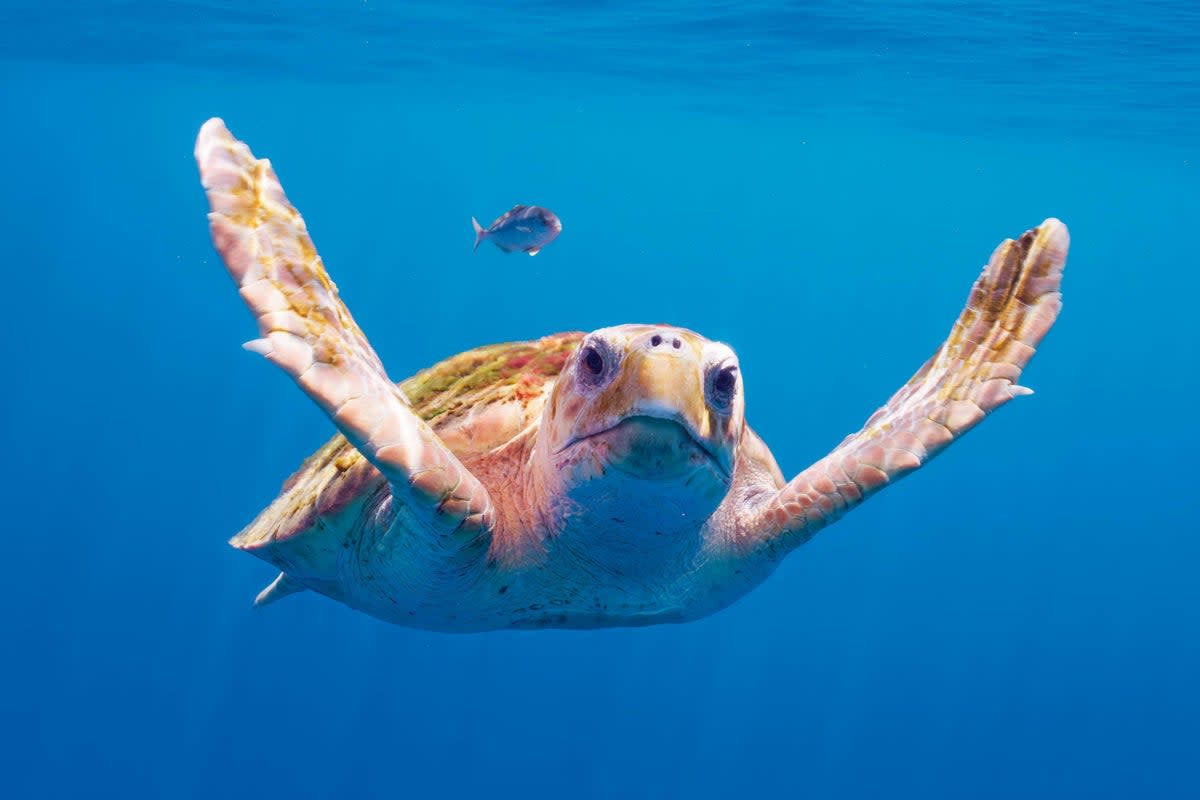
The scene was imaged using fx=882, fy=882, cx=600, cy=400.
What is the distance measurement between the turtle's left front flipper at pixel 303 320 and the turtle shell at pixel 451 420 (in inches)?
36.1

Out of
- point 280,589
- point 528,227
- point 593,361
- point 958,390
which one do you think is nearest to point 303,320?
point 593,361

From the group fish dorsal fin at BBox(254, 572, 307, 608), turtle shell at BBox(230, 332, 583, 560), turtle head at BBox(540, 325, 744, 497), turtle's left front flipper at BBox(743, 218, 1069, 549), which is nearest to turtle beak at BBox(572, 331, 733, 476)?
turtle head at BBox(540, 325, 744, 497)

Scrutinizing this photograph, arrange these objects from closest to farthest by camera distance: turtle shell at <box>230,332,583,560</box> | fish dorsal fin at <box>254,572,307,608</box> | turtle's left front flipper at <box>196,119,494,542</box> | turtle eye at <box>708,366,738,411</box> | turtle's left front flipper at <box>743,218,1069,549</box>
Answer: turtle's left front flipper at <box>196,119,494,542</box>
turtle eye at <box>708,366,738,411</box>
turtle's left front flipper at <box>743,218,1069,549</box>
turtle shell at <box>230,332,583,560</box>
fish dorsal fin at <box>254,572,307,608</box>

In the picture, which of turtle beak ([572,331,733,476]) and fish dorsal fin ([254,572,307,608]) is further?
Result: fish dorsal fin ([254,572,307,608])

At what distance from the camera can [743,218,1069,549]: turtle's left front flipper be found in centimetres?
271

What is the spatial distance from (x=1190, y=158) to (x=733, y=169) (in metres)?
23.4

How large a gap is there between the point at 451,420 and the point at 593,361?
1.24m

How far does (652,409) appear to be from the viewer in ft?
6.64

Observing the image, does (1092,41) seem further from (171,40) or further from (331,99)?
(331,99)

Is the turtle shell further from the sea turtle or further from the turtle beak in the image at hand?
the turtle beak

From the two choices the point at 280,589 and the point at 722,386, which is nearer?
the point at 722,386

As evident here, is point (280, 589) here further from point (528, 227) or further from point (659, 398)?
point (659, 398)

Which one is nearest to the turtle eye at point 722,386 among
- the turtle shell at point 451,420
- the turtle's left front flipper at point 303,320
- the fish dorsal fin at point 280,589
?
the turtle's left front flipper at point 303,320

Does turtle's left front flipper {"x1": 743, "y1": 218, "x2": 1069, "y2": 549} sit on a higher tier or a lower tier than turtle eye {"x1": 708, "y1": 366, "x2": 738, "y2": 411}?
higher
